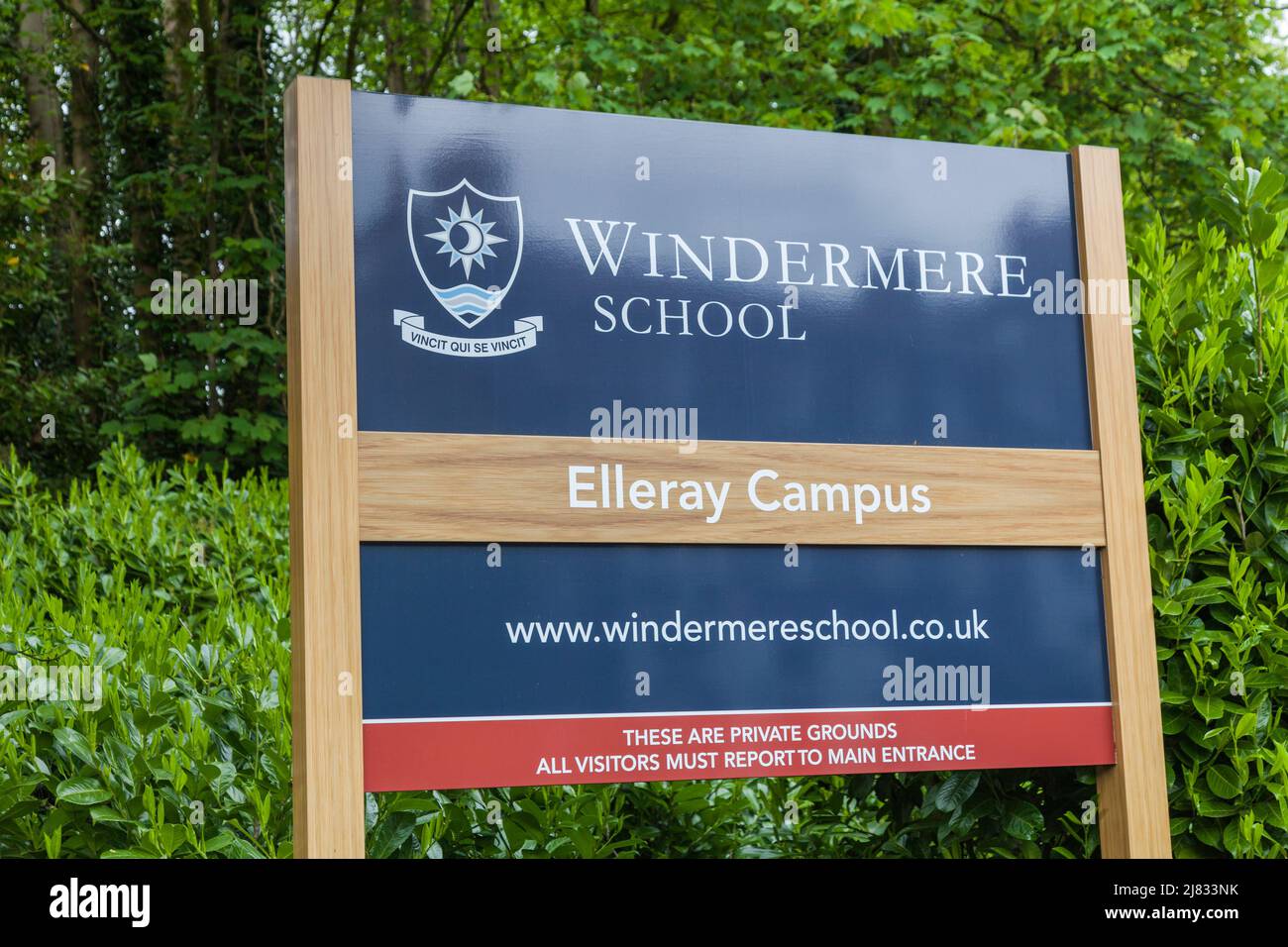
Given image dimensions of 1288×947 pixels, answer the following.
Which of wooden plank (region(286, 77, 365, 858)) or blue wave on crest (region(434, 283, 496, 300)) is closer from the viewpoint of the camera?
wooden plank (region(286, 77, 365, 858))

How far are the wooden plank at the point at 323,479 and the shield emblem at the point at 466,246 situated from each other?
171 millimetres

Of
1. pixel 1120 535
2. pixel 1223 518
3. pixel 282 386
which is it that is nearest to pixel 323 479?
pixel 1120 535

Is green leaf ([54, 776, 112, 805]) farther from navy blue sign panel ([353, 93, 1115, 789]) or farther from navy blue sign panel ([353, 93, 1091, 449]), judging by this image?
navy blue sign panel ([353, 93, 1091, 449])

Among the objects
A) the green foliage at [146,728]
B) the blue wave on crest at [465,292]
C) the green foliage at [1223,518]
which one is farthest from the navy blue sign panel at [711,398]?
the green foliage at [146,728]

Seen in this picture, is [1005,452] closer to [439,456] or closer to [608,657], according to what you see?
[608,657]

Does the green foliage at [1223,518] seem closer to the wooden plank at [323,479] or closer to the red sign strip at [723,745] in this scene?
the red sign strip at [723,745]

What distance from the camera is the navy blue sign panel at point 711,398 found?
2.75m

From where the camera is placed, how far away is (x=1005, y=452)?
3164 millimetres

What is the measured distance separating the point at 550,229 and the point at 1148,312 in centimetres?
175

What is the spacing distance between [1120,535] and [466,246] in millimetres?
1757

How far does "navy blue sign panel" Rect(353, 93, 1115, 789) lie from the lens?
275 cm

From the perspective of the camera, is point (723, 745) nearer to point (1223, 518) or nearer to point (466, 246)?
point (466, 246)

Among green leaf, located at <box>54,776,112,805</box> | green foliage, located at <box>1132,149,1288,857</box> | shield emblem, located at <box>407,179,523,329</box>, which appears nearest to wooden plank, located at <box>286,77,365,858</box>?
shield emblem, located at <box>407,179,523,329</box>
